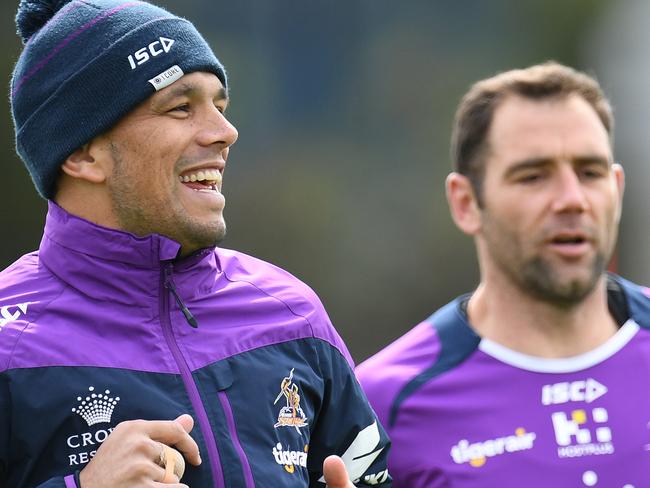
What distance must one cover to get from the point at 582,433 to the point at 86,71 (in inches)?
60.0

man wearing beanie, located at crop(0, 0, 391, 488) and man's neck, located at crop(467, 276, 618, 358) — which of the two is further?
man's neck, located at crop(467, 276, 618, 358)

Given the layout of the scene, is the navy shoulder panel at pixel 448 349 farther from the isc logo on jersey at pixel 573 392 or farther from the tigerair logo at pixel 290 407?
the tigerair logo at pixel 290 407

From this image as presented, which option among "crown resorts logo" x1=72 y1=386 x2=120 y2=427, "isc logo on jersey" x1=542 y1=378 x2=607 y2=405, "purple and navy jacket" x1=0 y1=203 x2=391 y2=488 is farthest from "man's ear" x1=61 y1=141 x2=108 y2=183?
"isc logo on jersey" x1=542 y1=378 x2=607 y2=405

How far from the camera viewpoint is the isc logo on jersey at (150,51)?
9.70 feet

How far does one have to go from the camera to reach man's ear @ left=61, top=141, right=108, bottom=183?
9.75 feet

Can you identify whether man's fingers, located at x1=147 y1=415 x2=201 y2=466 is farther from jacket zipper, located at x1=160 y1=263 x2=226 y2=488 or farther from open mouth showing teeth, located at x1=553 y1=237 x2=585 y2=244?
open mouth showing teeth, located at x1=553 y1=237 x2=585 y2=244

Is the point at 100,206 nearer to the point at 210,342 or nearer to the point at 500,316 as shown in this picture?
the point at 210,342

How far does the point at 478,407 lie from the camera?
3512mm

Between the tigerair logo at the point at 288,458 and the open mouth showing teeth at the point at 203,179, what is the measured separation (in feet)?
1.92

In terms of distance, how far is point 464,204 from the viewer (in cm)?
379

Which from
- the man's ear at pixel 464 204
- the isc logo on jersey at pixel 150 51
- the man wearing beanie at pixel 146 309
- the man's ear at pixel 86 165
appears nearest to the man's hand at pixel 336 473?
the man wearing beanie at pixel 146 309

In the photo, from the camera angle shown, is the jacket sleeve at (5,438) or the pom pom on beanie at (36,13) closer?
the jacket sleeve at (5,438)

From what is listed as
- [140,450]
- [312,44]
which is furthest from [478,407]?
[312,44]

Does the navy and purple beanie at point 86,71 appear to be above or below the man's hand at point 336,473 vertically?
above
